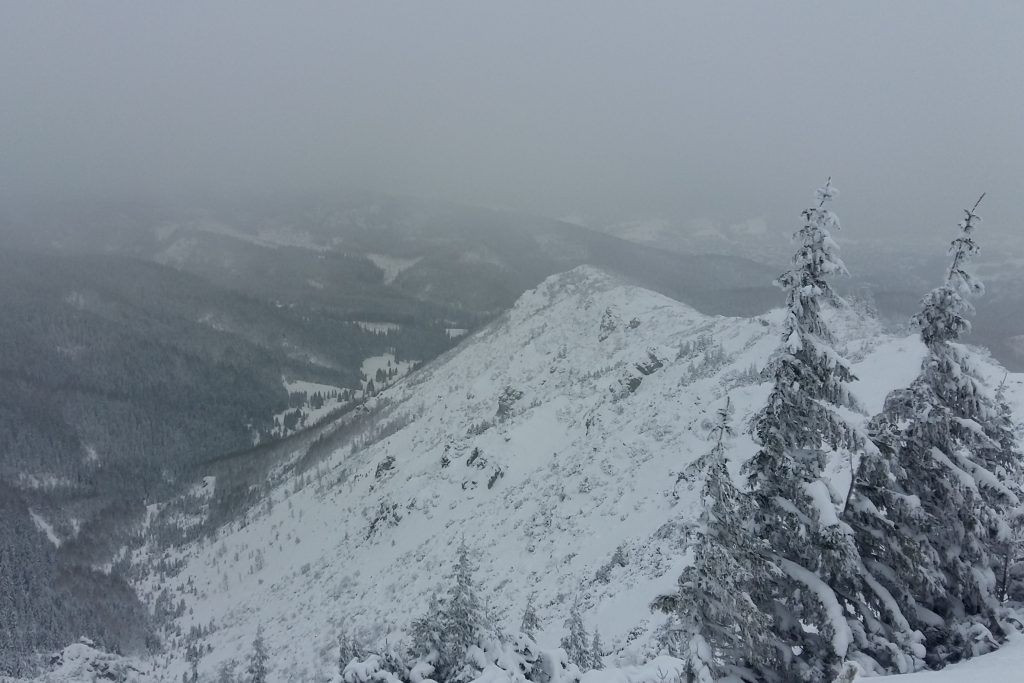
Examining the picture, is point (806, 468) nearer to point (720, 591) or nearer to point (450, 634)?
point (720, 591)

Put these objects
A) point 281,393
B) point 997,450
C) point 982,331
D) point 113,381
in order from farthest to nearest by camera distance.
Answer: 1. point 281,393
2. point 113,381
3. point 982,331
4. point 997,450

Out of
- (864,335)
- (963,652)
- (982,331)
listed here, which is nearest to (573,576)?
(963,652)

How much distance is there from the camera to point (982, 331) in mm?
122062

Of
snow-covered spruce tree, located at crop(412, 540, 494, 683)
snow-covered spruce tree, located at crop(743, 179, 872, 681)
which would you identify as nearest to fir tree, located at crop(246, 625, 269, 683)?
snow-covered spruce tree, located at crop(412, 540, 494, 683)

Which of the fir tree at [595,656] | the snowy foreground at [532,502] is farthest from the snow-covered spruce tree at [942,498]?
the fir tree at [595,656]

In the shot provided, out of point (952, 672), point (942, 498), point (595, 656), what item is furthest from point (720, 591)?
point (595, 656)

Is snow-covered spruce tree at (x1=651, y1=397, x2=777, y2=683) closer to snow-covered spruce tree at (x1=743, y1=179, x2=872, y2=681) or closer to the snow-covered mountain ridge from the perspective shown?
snow-covered spruce tree at (x1=743, y1=179, x2=872, y2=681)

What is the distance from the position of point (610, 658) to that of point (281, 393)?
192760 mm

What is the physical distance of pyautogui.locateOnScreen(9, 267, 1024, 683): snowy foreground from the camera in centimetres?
2955

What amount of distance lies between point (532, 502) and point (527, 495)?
1.45 m

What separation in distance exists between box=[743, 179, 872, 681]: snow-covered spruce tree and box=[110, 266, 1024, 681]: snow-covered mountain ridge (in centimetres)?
235

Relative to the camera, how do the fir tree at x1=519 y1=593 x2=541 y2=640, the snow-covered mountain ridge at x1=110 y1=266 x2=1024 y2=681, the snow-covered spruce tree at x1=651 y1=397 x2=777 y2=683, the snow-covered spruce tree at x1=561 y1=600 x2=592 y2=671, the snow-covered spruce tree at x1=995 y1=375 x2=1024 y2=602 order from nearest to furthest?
the snow-covered spruce tree at x1=651 y1=397 x2=777 y2=683 < the snow-covered spruce tree at x1=995 y1=375 x2=1024 y2=602 < the snow-covered spruce tree at x1=561 y1=600 x2=592 y2=671 < the fir tree at x1=519 y1=593 x2=541 y2=640 < the snow-covered mountain ridge at x1=110 y1=266 x2=1024 y2=681

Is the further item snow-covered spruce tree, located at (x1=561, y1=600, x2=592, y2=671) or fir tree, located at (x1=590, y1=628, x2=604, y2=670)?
snow-covered spruce tree, located at (x1=561, y1=600, x2=592, y2=671)

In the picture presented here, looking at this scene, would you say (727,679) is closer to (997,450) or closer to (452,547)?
(997,450)
